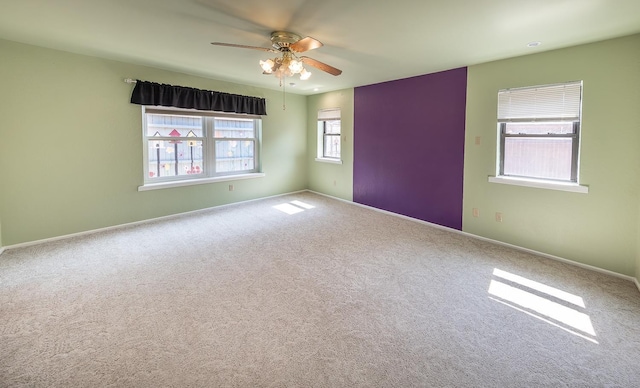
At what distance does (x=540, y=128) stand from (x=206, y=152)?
515cm

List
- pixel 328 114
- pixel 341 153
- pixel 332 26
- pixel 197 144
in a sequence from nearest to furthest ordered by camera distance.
Result: 1. pixel 332 26
2. pixel 197 144
3. pixel 341 153
4. pixel 328 114

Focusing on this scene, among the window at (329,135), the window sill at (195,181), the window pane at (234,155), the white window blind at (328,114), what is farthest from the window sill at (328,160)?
the window pane at (234,155)

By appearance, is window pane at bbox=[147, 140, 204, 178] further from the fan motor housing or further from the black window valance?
the fan motor housing

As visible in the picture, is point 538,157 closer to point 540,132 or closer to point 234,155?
point 540,132

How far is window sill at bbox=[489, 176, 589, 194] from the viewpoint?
3229mm

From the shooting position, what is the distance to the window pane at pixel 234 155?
5.75 meters

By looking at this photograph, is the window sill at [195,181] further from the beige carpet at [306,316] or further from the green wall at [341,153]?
the green wall at [341,153]

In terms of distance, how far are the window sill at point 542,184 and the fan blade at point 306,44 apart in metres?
2.95

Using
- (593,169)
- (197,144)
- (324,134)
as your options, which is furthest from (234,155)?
(593,169)

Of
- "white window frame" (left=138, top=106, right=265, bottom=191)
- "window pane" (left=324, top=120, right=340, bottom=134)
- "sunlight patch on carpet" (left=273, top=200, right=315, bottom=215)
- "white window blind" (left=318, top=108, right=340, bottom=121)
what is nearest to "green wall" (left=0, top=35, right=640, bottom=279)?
"white window frame" (left=138, top=106, right=265, bottom=191)

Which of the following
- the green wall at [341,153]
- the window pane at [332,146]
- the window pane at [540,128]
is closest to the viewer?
the window pane at [540,128]

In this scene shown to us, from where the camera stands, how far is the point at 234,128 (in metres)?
5.90

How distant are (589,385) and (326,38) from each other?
3388 millimetres

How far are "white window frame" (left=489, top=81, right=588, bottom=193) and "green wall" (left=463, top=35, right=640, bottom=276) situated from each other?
0.07 meters
